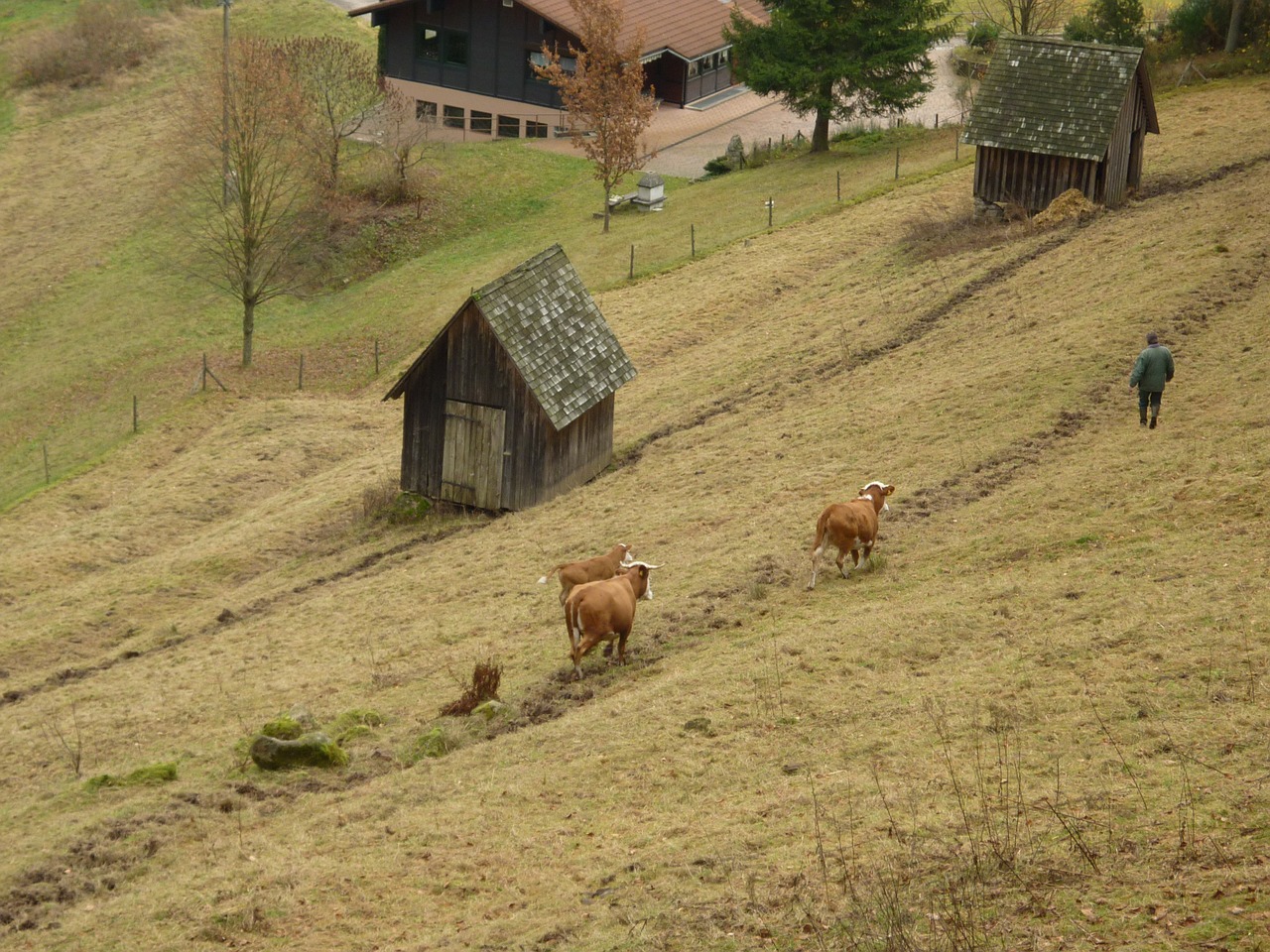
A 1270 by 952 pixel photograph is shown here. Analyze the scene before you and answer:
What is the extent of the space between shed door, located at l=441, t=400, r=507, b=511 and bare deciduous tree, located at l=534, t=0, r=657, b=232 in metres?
25.6

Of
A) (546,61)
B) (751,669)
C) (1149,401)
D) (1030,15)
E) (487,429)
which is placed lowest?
(751,669)

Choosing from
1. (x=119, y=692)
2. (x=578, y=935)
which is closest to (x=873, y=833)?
(x=578, y=935)

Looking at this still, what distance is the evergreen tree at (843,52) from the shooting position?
187 feet

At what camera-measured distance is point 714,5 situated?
7444 cm

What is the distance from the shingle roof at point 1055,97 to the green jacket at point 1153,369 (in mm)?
18171

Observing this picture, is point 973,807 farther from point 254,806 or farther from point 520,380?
point 520,380

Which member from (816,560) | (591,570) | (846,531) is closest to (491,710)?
(591,570)

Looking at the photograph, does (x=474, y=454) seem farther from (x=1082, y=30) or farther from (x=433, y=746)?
(x=1082, y=30)

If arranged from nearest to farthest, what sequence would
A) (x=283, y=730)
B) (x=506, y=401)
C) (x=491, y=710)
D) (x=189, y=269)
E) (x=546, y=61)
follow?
(x=283, y=730) → (x=491, y=710) → (x=506, y=401) → (x=189, y=269) → (x=546, y=61)

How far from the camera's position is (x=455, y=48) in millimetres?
69688

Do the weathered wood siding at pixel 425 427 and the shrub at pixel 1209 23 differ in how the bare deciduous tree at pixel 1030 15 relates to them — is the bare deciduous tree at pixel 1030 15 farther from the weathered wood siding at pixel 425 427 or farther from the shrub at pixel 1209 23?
the weathered wood siding at pixel 425 427

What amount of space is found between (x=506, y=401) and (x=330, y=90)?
124 feet

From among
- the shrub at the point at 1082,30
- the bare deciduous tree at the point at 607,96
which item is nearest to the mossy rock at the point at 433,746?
the bare deciduous tree at the point at 607,96

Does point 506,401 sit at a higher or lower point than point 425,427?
higher
